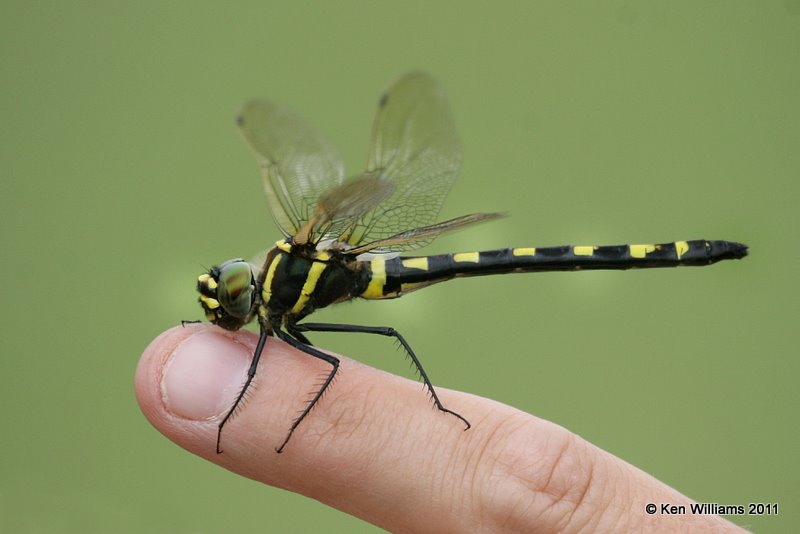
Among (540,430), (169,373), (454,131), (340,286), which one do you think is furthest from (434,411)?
(454,131)

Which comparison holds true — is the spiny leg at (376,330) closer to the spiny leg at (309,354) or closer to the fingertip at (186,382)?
the spiny leg at (309,354)

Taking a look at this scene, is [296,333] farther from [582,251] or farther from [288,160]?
Answer: [582,251]

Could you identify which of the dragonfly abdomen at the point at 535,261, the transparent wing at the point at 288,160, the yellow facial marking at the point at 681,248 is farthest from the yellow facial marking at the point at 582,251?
the transparent wing at the point at 288,160

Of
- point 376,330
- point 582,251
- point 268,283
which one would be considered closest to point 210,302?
point 268,283

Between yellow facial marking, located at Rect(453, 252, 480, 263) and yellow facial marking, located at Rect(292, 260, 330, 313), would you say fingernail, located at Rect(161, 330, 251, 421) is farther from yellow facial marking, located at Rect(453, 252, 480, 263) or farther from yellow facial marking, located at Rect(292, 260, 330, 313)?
yellow facial marking, located at Rect(453, 252, 480, 263)

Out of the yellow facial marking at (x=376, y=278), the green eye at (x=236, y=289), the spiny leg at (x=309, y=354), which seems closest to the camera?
the spiny leg at (x=309, y=354)

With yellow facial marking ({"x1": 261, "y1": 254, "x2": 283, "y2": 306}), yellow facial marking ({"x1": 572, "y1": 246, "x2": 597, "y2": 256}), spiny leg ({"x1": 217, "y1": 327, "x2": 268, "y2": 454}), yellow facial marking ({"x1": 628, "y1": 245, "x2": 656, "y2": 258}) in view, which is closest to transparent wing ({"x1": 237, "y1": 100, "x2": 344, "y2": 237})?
yellow facial marking ({"x1": 261, "y1": 254, "x2": 283, "y2": 306})

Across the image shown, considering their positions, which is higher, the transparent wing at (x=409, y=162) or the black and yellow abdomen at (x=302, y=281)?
the transparent wing at (x=409, y=162)
